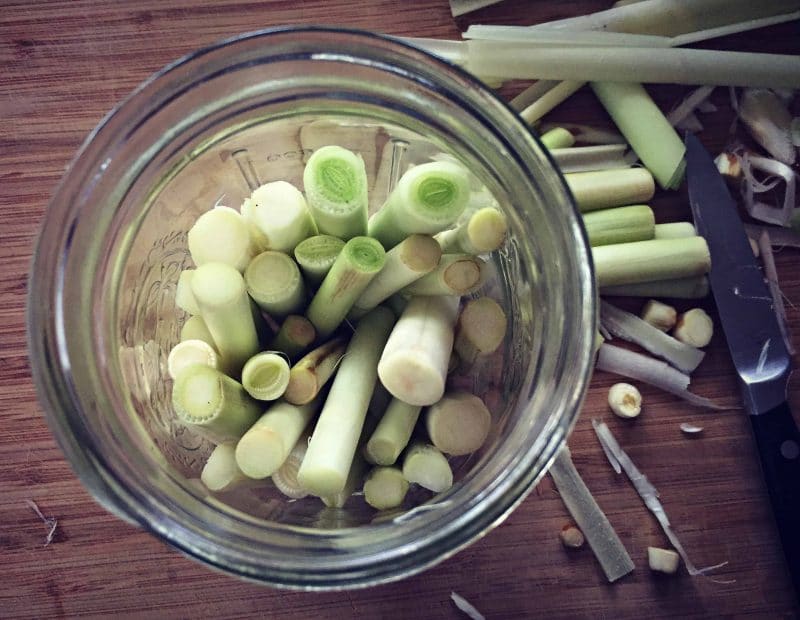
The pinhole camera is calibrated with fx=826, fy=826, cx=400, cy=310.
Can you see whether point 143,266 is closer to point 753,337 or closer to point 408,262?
point 408,262

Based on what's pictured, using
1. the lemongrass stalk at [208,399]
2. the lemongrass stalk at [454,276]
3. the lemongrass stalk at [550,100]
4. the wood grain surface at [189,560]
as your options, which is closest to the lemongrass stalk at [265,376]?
the lemongrass stalk at [208,399]

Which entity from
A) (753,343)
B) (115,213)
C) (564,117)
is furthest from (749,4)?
(115,213)

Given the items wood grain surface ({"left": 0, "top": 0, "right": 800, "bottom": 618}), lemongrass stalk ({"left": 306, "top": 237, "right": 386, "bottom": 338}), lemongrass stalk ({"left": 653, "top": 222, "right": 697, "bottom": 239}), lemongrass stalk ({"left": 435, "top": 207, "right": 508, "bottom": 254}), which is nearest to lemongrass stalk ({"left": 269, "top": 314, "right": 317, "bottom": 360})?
lemongrass stalk ({"left": 306, "top": 237, "right": 386, "bottom": 338})

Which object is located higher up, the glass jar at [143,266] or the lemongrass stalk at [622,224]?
the glass jar at [143,266]

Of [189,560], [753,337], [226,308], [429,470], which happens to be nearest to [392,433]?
[429,470]

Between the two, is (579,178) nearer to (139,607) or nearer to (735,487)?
(735,487)

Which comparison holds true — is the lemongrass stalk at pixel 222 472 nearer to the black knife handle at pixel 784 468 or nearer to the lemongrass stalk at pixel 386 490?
the lemongrass stalk at pixel 386 490
